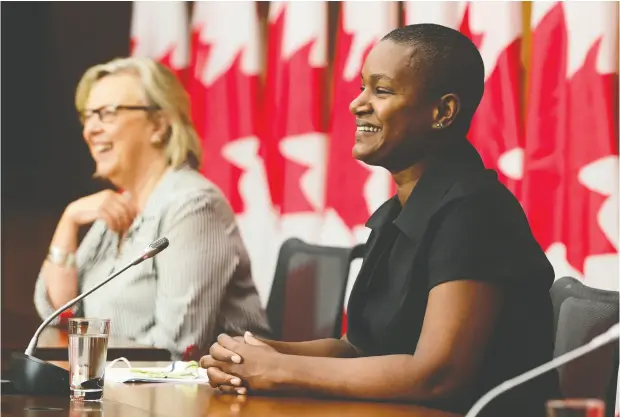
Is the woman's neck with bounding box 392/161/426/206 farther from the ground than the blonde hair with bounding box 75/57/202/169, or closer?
closer

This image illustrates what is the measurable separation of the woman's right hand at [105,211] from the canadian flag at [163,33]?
2.31ft

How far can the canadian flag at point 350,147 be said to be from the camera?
3100 mm

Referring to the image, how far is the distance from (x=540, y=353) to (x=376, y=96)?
513 millimetres

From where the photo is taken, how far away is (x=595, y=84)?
95.0 inches

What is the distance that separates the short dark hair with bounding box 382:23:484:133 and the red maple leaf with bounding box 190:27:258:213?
2.06 m

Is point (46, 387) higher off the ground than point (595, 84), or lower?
lower

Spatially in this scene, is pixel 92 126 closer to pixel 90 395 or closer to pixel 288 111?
pixel 288 111

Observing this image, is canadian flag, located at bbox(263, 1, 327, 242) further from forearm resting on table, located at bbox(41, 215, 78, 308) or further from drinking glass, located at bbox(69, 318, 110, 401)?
drinking glass, located at bbox(69, 318, 110, 401)

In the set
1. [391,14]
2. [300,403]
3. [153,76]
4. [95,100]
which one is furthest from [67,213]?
[300,403]

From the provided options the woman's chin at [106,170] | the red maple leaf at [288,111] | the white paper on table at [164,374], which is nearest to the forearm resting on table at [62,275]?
the woman's chin at [106,170]

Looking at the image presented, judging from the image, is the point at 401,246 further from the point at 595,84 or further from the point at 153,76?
the point at 153,76

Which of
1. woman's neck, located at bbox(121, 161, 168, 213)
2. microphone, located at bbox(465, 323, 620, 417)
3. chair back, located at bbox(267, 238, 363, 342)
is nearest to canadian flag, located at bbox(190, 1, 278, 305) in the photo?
woman's neck, located at bbox(121, 161, 168, 213)

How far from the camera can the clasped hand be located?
5.03ft

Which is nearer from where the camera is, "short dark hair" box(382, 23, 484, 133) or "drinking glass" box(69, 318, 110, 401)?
"drinking glass" box(69, 318, 110, 401)
